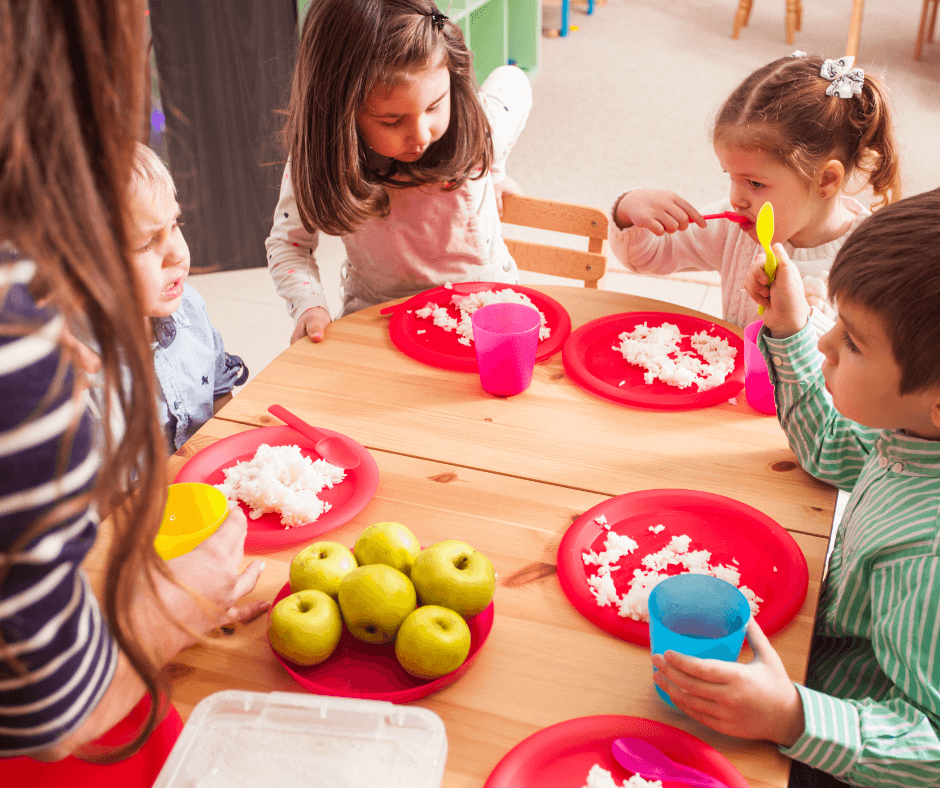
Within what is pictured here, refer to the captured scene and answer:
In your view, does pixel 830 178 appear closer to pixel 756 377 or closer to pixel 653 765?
pixel 756 377

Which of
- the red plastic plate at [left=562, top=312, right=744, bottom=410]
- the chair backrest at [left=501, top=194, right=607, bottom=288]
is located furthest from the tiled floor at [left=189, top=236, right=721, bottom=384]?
the red plastic plate at [left=562, top=312, right=744, bottom=410]

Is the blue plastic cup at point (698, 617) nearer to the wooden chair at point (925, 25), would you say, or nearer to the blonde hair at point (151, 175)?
the blonde hair at point (151, 175)

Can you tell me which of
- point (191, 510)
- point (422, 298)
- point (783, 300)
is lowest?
point (422, 298)

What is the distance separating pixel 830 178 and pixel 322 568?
1.16m

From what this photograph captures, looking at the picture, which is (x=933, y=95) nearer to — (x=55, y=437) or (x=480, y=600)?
(x=480, y=600)

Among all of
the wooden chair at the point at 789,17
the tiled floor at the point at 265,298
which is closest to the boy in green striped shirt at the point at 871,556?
the tiled floor at the point at 265,298

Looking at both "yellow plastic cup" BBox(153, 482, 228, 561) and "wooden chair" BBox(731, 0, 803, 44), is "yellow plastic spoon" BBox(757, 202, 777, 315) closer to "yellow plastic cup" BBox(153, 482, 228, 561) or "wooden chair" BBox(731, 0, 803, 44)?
"yellow plastic cup" BBox(153, 482, 228, 561)

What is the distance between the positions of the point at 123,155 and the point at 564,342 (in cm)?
99

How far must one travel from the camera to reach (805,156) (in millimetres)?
1449

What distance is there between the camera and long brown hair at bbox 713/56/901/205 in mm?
1438

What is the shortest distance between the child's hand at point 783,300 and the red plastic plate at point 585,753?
0.61 metres

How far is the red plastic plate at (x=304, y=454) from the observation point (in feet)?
3.37

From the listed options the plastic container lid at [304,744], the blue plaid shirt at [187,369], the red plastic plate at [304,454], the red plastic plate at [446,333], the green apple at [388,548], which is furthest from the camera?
the blue plaid shirt at [187,369]

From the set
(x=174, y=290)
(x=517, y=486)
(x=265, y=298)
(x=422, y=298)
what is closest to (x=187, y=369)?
(x=174, y=290)
